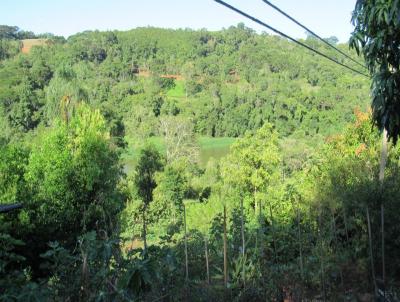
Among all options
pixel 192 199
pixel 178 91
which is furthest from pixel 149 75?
pixel 192 199

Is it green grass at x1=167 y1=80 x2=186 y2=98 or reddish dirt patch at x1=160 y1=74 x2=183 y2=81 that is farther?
reddish dirt patch at x1=160 y1=74 x2=183 y2=81

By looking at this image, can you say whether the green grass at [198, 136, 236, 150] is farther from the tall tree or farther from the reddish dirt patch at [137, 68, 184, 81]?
the tall tree

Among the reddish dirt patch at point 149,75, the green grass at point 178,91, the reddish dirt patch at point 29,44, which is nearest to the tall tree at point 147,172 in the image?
the green grass at point 178,91

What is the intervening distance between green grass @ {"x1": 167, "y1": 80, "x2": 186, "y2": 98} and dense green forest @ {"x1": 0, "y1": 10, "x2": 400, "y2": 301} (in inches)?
508

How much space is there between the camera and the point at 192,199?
35062 millimetres

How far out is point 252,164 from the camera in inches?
849

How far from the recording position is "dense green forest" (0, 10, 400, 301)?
336 cm

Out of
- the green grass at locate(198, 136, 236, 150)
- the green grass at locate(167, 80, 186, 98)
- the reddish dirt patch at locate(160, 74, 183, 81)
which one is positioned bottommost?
the green grass at locate(198, 136, 236, 150)

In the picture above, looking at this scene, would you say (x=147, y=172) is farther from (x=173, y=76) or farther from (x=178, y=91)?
(x=173, y=76)

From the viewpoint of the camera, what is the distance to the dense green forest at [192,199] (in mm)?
3357

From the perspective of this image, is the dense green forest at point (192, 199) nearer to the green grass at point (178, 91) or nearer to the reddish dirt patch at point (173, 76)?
the green grass at point (178, 91)

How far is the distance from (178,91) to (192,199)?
210 ft

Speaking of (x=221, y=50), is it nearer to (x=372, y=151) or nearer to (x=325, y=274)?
(x=372, y=151)

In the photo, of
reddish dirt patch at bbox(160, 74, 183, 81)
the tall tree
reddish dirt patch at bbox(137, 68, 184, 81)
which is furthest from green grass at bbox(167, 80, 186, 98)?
the tall tree
